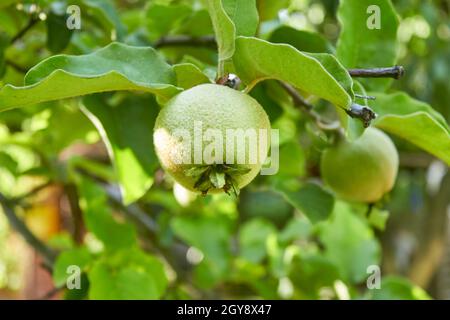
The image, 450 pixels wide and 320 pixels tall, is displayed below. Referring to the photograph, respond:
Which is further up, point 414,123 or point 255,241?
point 414,123

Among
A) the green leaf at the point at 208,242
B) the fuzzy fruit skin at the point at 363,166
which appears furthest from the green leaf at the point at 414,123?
the green leaf at the point at 208,242

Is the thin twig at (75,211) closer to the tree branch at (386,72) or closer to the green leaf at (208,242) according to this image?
the green leaf at (208,242)

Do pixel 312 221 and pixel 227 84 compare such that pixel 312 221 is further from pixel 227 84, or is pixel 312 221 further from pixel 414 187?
pixel 414 187

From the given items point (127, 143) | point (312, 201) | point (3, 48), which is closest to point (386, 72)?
point (312, 201)

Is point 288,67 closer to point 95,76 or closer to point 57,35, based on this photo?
point 95,76

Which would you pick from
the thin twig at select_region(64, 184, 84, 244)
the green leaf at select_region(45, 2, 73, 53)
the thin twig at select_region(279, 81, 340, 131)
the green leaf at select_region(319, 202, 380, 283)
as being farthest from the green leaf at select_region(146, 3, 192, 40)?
the thin twig at select_region(64, 184, 84, 244)

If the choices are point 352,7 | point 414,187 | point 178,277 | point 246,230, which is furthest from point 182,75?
point 414,187
